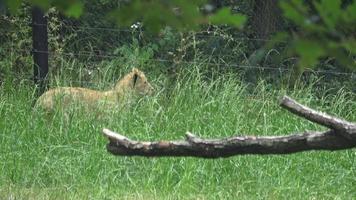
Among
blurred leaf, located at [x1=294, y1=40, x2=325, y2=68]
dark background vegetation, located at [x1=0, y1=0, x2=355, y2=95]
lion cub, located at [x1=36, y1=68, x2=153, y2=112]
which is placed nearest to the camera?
blurred leaf, located at [x1=294, y1=40, x2=325, y2=68]

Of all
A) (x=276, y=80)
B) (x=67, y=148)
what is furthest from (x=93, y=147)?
(x=276, y=80)

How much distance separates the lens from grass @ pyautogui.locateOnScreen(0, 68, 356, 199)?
5.74 meters

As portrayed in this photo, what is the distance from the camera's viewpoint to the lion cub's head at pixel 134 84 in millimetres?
7355

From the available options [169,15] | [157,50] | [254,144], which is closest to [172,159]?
[157,50]

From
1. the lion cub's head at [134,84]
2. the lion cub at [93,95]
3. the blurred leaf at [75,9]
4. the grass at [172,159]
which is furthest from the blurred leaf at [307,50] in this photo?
the lion cub's head at [134,84]

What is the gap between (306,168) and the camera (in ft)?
20.0

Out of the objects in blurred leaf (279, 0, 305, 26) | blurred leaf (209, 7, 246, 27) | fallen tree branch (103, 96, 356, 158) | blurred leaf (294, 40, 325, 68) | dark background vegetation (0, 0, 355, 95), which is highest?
blurred leaf (279, 0, 305, 26)

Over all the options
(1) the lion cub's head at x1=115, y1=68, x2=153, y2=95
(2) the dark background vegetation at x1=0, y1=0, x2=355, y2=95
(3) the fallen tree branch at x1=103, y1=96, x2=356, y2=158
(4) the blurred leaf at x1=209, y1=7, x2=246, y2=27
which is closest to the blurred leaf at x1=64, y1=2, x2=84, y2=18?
(4) the blurred leaf at x1=209, y1=7, x2=246, y2=27

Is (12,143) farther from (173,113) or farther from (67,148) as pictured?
(173,113)

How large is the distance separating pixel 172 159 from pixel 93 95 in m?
1.40

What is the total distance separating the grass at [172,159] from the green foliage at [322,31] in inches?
175

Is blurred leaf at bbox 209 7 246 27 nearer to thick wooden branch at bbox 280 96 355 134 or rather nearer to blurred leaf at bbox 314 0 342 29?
blurred leaf at bbox 314 0 342 29

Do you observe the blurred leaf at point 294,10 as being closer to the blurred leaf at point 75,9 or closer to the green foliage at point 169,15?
the green foliage at point 169,15

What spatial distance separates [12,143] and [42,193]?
963 millimetres
